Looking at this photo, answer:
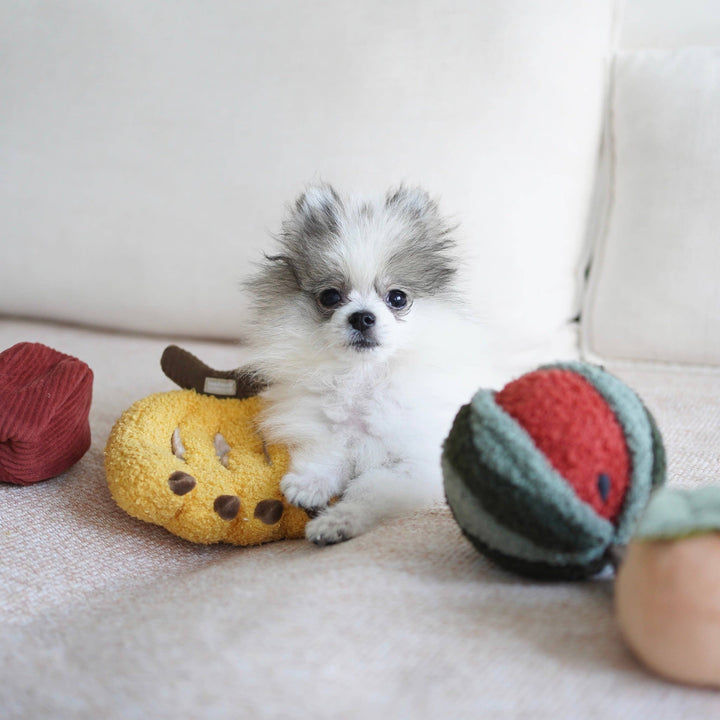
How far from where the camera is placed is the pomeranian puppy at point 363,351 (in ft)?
4.01

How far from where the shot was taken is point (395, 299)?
1354 millimetres

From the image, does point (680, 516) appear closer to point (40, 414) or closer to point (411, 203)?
point (411, 203)

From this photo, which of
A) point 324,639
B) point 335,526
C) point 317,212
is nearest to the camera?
point 324,639

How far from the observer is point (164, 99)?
6.44 feet

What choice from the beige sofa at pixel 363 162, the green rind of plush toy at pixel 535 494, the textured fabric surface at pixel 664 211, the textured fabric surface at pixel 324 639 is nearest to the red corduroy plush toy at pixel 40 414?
the beige sofa at pixel 363 162

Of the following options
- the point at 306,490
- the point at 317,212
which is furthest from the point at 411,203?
the point at 306,490

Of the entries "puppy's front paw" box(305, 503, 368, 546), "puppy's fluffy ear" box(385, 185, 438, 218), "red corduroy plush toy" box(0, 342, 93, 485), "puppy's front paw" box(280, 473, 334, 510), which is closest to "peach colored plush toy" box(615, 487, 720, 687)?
"puppy's front paw" box(305, 503, 368, 546)

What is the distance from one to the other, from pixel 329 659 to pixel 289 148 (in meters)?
1.47

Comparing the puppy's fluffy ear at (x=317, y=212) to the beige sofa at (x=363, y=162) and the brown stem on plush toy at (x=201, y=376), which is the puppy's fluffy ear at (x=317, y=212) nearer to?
the brown stem on plush toy at (x=201, y=376)

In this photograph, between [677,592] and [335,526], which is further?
[335,526]

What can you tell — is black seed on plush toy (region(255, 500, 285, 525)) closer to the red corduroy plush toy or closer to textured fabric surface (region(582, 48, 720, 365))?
the red corduroy plush toy

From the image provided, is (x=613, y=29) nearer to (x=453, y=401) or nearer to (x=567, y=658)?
(x=453, y=401)

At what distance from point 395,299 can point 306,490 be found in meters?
0.40

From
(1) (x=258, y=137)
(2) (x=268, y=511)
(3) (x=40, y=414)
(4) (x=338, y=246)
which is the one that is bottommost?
(2) (x=268, y=511)
